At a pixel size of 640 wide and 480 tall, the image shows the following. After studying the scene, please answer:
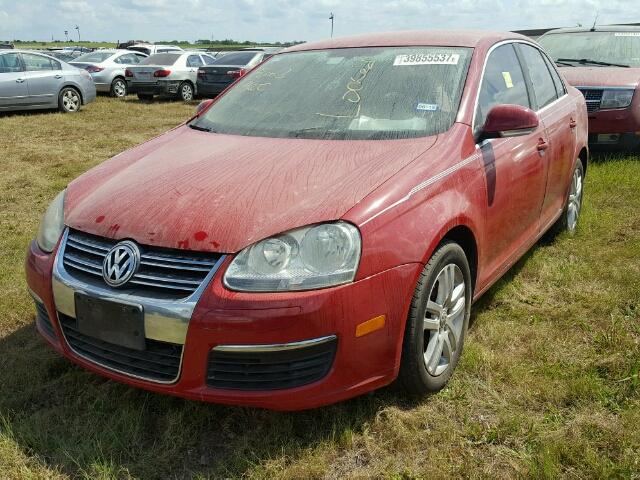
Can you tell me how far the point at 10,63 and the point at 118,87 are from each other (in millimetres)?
4717

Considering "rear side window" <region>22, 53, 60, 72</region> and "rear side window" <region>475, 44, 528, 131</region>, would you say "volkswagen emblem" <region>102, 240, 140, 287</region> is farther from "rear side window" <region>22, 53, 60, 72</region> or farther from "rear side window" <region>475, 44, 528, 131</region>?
"rear side window" <region>22, 53, 60, 72</region>

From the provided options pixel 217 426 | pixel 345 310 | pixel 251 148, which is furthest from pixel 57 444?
pixel 251 148

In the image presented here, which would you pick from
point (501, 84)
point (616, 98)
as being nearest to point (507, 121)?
point (501, 84)

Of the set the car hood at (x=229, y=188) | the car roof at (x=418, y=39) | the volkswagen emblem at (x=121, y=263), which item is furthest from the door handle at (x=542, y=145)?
the volkswagen emblem at (x=121, y=263)

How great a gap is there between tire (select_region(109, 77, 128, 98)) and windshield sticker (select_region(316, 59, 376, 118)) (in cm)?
1474

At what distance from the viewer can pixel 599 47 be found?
786cm

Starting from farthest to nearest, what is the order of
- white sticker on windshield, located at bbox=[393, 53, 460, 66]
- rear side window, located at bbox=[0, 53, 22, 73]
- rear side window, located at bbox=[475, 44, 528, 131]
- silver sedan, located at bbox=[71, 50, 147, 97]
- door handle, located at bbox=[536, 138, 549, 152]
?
silver sedan, located at bbox=[71, 50, 147, 97] < rear side window, located at bbox=[0, 53, 22, 73] < door handle, located at bbox=[536, 138, 549, 152] < white sticker on windshield, located at bbox=[393, 53, 460, 66] < rear side window, located at bbox=[475, 44, 528, 131]

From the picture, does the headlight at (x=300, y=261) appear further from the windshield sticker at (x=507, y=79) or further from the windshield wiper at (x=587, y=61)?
the windshield wiper at (x=587, y=61)

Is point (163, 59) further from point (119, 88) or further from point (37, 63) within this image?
point (37, 63)

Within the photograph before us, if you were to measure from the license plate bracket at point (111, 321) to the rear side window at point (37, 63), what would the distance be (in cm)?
1159

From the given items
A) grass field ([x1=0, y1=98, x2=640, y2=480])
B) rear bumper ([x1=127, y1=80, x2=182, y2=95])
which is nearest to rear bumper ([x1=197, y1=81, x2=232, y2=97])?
rear bumper ([x1=127, y1=80, x2=182, y2=95])

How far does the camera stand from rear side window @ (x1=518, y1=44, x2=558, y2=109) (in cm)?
380

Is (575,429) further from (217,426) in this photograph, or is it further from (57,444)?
(57,444)

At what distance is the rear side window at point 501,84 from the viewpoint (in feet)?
9.90
